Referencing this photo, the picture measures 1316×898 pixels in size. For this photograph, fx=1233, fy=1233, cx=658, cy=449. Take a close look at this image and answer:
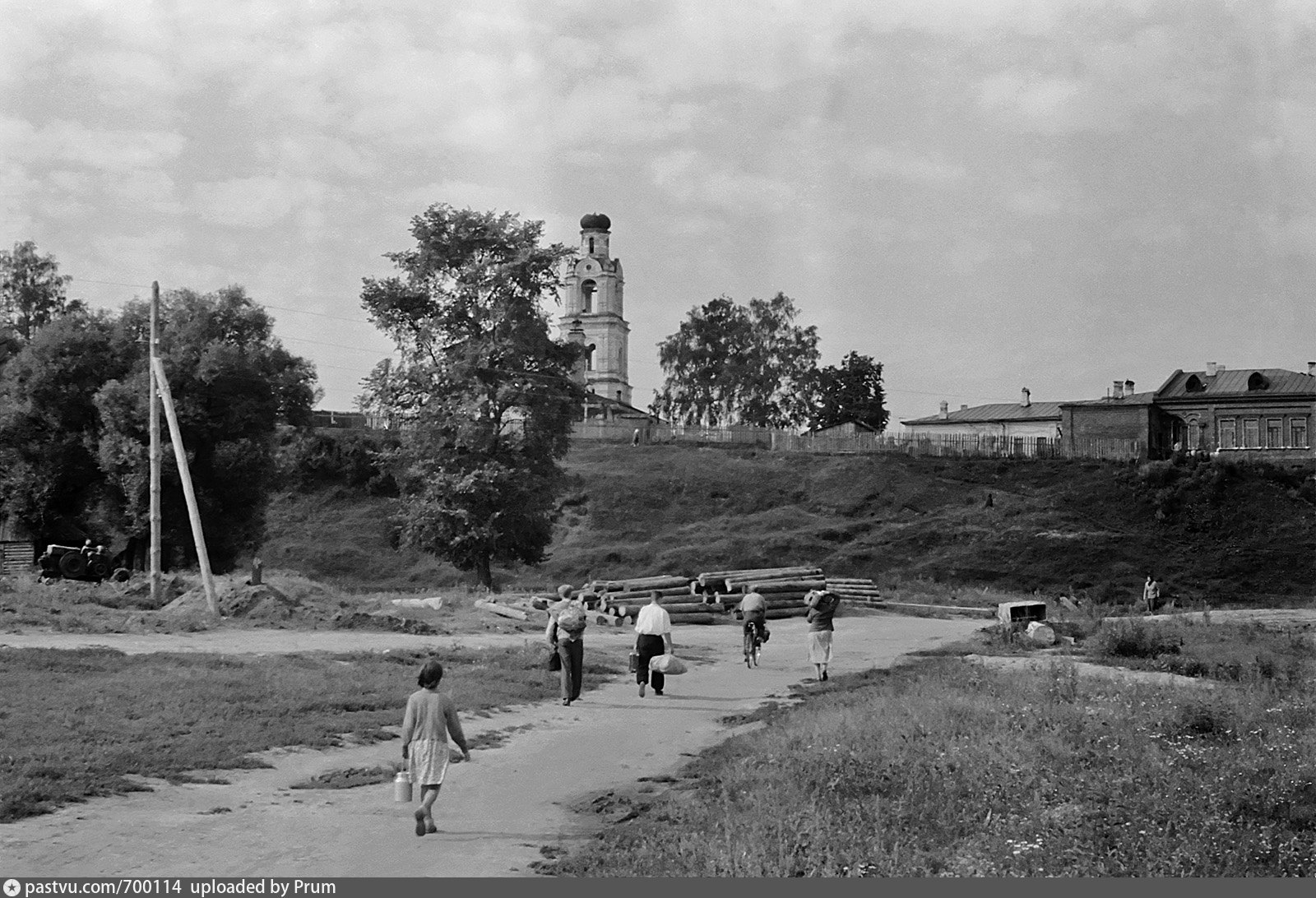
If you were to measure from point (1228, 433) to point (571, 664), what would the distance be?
7159 centimetres

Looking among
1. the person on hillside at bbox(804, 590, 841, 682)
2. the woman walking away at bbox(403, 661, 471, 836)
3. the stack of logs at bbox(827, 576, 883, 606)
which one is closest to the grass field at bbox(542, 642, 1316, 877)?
the woman walking away at bbox(403, 661, 471, 836)

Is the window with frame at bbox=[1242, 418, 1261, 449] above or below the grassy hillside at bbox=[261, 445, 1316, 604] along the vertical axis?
above

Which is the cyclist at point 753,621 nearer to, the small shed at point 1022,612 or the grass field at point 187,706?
the grass field at point 187,706

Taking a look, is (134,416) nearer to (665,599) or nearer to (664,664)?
(665,599)

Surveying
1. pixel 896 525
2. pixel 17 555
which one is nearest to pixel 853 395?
pixel 896 525

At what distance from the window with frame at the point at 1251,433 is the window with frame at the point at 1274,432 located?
53 centimetres

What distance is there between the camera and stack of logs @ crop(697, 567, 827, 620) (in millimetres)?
39156

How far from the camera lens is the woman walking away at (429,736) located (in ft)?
32.9

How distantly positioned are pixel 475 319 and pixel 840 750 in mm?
33362

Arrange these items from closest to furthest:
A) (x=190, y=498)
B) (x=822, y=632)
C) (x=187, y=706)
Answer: (x=187, y=706) → (x=822, y=632) → (x=190, y=498)

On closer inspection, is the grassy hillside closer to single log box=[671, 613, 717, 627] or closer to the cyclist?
single log box=[671, 613, 717, 627]

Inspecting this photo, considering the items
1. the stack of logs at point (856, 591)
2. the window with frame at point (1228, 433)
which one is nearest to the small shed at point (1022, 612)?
the stack of logs at point (856, 591)

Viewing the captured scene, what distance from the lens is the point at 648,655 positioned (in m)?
19.7

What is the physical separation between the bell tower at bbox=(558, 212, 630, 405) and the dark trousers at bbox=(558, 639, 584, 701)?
83.2 metres
